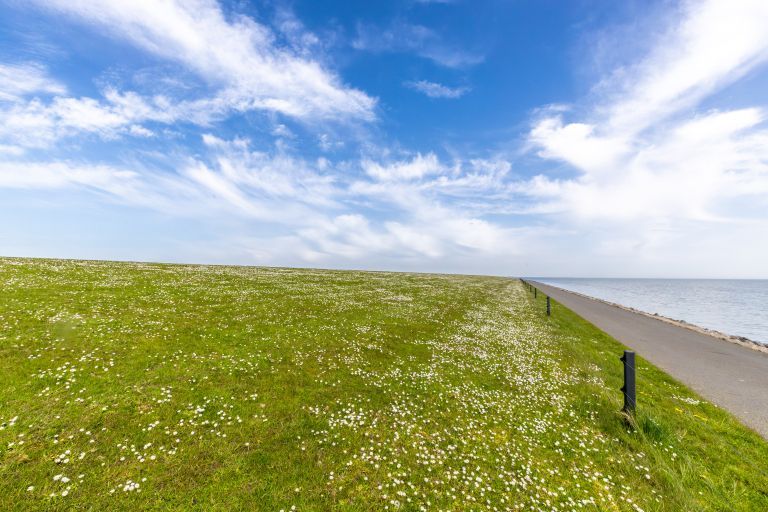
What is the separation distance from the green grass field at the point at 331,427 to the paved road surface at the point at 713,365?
1.53 metres

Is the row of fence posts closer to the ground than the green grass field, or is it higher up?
higher up

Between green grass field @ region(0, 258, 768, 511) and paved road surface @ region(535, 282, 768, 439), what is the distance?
5.03 feet

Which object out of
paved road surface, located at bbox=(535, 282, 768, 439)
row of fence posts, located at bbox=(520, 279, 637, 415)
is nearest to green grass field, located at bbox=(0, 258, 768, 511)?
row of fence posts, located at bbox=(520, 279, 637, 415)

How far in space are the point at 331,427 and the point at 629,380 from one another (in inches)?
468

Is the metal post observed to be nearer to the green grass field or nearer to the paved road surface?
the green grass field

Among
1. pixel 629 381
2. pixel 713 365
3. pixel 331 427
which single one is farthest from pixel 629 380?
pixel 713 365

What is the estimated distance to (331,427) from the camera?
420 inches

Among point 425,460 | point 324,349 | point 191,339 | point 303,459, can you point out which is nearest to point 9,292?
point 191,339

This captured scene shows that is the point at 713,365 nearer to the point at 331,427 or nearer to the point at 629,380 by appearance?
the point at 629,380

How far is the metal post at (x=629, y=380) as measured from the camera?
11.3m

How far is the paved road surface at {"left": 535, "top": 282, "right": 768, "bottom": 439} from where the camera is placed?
546 inches

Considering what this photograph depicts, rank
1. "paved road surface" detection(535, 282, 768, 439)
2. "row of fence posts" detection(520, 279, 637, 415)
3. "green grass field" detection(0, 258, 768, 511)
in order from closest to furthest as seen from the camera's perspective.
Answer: "green grass field" detection(0, 258, 768, 511) → "row of fence posts" detection(520, 279, 637, 415) → "paved road surface" detection(535, 282, 768, 439)

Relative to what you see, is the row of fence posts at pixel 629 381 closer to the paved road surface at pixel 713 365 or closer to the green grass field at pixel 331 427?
the green grass field at pixel 331 427

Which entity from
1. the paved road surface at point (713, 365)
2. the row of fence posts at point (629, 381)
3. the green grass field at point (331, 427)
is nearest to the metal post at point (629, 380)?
the row of fence posts at point (629, 381)
